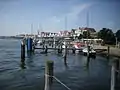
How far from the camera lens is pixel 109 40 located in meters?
76.1

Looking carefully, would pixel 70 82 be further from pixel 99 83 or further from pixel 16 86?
pixel 16 86

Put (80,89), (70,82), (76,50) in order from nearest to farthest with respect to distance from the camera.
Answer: (80,89) → (70,82) → (76,50)

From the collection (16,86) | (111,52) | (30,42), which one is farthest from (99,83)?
(30,42)

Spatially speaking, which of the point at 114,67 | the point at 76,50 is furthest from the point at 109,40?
the point at 114,67

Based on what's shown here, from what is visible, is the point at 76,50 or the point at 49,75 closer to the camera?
the point at 49,75

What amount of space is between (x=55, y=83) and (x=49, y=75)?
457 inches

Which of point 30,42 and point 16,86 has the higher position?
point 30,42

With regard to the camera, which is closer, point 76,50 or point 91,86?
point 91,86

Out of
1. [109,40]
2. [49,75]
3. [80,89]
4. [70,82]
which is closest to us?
[49,75]

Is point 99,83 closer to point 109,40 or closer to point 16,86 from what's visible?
point 16,86

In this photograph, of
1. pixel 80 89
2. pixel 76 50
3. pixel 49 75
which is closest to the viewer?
pixel 49 75

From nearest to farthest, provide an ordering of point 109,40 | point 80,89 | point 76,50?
point 80,89, point 76,50, point 109,40

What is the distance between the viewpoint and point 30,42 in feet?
171

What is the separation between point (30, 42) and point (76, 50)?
10998 millimetres
